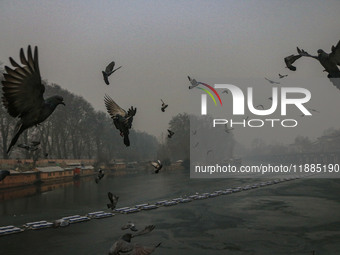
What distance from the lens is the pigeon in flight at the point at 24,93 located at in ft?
12.0

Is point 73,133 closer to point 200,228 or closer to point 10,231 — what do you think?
point 10,231

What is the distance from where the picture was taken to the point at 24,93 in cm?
384

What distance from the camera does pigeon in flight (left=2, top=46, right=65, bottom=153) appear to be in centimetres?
366

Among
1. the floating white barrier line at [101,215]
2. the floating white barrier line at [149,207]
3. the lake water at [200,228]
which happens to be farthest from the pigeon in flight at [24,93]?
the floating white barrier line at [149,207]

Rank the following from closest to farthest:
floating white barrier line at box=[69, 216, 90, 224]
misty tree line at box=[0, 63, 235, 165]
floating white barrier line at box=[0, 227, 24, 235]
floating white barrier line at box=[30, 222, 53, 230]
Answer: floating white barrier line at box=[0, 227, 24, 235] → floating white barrier line at box=[30, 222, 53, 230] → floating white barrier line at box=[69, 216, 90, 224] → misty tree line at box=[0, 63, 235, 165]

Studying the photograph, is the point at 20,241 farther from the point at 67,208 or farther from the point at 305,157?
the point at 305,157

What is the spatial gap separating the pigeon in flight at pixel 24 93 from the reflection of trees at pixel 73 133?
61.7 metres

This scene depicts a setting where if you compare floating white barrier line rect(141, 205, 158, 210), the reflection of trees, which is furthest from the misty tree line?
floating white barrier line rect(141, 205, 158, 210)

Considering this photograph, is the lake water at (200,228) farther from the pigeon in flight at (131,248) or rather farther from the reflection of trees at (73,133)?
the reflection of trees at (73,133)

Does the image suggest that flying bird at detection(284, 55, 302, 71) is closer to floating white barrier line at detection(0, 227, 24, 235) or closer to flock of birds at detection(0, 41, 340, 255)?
flock of birds at detection(0, 41, 340, 255)

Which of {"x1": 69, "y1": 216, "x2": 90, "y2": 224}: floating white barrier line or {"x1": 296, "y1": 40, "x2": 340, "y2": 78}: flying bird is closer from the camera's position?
{"x1": 296, "y1": 40, "x2": 340, "y2": 78}: flying bird

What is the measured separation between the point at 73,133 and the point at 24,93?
8581 cm

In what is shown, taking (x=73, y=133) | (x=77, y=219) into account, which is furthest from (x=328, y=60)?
(x=73, y=133)

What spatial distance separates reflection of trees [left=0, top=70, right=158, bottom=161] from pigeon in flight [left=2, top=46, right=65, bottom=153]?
202ft
